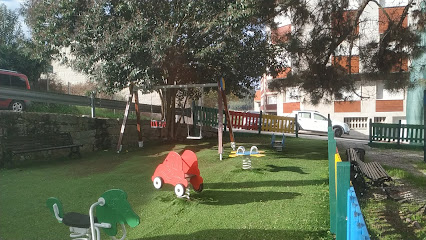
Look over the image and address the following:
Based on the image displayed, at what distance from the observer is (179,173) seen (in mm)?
5234

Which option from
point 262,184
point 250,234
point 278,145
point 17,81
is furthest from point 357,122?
point 250,234

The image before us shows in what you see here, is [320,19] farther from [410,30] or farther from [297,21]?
[410,30]

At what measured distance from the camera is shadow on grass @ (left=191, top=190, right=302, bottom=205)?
203 inches

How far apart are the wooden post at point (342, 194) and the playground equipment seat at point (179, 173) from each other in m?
2.70

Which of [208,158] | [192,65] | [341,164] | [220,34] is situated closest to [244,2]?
[220,34]

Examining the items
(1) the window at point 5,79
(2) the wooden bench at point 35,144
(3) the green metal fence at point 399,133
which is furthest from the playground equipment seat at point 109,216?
(3) the green metal fence at point 399,133

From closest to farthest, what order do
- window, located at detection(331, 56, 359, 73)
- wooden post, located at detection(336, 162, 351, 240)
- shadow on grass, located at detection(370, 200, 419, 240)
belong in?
1. wooden post, located at detection(336, 162, 351, 240)
2. shadow on grass, located at detection(370, 200, 419, 240)
3. window, located at detection(331, 56, 359, 73)

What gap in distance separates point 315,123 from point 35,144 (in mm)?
18653

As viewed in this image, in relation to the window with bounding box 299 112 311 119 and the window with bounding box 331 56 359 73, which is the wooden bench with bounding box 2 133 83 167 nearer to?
the window with bounding box 331 56 359 73

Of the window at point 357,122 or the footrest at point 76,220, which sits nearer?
the footrest at point 76,220

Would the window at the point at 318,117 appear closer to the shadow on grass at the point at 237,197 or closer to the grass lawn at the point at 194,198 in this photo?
the grass lawn at the point at 194,198

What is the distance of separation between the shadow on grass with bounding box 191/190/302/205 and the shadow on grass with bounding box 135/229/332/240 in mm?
1094

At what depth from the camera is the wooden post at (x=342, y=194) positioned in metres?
2.65

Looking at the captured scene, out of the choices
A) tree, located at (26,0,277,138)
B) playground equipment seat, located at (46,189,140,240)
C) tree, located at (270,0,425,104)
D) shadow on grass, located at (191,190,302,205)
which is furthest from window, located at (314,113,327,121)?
playground equipment seat, located at (46,189,140,240)
